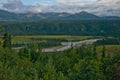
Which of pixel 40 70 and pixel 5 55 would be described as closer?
pixel 40 70

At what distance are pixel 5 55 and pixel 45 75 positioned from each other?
112 ft

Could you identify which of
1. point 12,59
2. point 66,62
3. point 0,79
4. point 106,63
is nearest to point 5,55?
point 12,59

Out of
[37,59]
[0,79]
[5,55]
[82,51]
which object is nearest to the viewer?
[0,79]

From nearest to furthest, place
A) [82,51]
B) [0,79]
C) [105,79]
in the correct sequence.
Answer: [0,79] < [105,79] < [82,51]

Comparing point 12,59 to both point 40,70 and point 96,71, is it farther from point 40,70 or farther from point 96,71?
point 96,71

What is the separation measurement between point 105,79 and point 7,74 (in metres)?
36.9

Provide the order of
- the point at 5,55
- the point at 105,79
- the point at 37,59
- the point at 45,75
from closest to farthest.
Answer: the point at 45,75 < the point at 105,79 < the point at 5,55 < the point at 37,59

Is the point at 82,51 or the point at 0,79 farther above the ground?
the point at 0,79

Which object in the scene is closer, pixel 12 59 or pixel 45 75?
pixel 45 75

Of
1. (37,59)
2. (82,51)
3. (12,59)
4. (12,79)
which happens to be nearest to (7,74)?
(12,79)

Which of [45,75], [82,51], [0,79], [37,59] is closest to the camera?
[0,79]

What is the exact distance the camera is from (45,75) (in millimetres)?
78438

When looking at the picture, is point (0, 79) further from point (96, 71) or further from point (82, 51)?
point (82, 51)

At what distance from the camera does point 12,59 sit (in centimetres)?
10531
